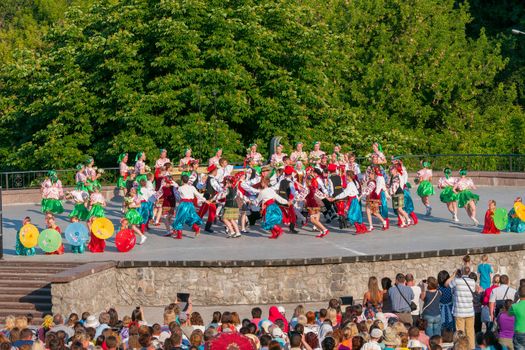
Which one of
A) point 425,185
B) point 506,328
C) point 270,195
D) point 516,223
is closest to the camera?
point 506,328

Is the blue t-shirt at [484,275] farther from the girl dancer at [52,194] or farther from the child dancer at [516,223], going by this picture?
the girl dancer at [52,194]

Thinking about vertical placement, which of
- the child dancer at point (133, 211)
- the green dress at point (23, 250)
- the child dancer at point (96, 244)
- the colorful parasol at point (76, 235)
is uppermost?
the child dancer at point (133, 211)

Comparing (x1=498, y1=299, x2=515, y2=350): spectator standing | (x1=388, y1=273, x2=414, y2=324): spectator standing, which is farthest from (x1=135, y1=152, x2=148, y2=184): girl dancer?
(x1=498, y1=299, x2=515, y2=350): spectator standing

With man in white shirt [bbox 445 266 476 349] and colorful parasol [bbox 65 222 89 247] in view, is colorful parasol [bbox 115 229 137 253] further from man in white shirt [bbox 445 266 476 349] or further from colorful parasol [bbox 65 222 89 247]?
man in white shirt [bbox 445 266 476 349]

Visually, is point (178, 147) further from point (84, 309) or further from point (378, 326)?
point (378, 326)

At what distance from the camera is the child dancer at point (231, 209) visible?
32625mm

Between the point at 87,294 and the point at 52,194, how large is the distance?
9.10 metres

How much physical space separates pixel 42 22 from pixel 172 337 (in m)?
55.6

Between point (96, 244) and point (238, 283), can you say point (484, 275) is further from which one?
point (96, 244)

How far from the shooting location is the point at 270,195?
3234 cm

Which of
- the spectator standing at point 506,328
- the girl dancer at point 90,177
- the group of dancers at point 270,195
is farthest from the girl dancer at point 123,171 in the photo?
the spectator standing at point 506,328

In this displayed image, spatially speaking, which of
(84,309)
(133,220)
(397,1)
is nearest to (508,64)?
(397,1)

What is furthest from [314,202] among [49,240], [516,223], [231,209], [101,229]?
[49,240]

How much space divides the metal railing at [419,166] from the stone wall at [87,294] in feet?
45.7
